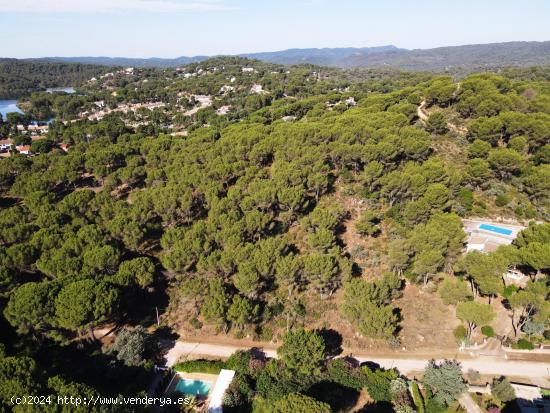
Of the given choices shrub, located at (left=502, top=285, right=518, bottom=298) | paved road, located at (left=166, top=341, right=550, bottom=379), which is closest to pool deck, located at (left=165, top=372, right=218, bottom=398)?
paved road, located at (left=166, top=341, right=550, bottom=379)

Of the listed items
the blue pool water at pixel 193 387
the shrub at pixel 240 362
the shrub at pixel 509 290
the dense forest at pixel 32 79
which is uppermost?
the dense forest at pixel 32 79

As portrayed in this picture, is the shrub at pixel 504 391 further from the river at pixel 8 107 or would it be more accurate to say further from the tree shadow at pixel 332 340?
the river at pixel 8 107

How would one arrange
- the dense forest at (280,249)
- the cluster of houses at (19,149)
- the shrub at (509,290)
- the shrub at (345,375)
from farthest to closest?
the cluster of houses at (19,149), the shrub at (509,290), the dense forest at (280,249), the shrub at (345,375)

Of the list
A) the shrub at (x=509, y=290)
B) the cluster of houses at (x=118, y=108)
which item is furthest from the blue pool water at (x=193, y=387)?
the cluster of houses at (x=118, y=108)

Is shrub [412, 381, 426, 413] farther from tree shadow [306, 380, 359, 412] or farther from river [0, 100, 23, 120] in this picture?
river [0, 100, 23, 120]

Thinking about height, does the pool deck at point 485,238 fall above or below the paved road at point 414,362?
above

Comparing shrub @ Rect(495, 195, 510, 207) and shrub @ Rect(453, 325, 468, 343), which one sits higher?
shrub @ Rect(495, 195, 510, 207)

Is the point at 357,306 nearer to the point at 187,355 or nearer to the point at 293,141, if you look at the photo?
the point at 187,355

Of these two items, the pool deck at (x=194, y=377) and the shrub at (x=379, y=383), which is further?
the pool deck at (x=194, y=377)
